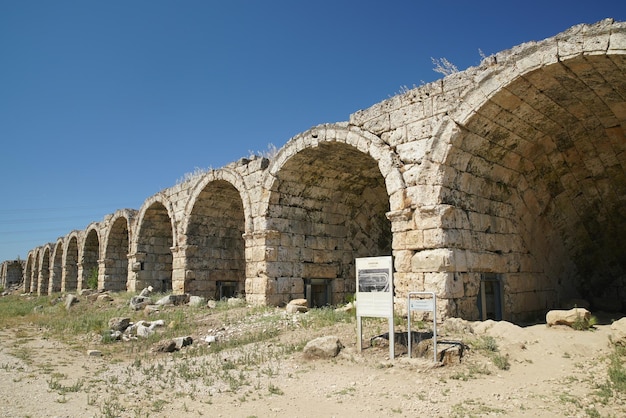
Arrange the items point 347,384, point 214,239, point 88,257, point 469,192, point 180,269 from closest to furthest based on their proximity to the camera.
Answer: point 347,384 → point 469,192 → point 180,269 → point 214,239 → point 88,257

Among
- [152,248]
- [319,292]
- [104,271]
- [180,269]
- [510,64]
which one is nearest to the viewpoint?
[510,64]

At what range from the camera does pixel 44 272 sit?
30766 mm

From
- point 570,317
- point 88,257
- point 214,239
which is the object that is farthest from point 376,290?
point 88,257

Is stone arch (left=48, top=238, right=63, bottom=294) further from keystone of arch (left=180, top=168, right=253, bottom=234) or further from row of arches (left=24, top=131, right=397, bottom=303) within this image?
keystone of arch (left=180, top=168, right=253, bottom=234)

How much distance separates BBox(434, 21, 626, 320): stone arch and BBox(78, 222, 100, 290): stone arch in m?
19.7

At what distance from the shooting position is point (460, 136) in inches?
290

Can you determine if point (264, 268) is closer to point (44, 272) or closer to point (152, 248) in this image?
point (152, 248)

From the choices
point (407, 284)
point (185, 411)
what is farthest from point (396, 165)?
point (185, 411)

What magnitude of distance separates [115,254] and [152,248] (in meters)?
4.12

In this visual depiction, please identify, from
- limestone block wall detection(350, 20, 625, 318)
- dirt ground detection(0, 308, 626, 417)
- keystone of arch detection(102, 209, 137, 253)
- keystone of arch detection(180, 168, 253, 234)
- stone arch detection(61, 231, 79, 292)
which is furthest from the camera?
stone arch detection(61, 231, 79, 292)

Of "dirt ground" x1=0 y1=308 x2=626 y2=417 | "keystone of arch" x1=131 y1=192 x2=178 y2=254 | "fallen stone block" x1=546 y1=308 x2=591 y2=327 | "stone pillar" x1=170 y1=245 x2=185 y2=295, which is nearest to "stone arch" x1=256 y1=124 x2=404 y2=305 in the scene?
"stone pillar" x1=170 y1=245 x2=185 y2=295

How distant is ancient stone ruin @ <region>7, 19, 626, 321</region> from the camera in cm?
706

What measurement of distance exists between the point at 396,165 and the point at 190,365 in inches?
177

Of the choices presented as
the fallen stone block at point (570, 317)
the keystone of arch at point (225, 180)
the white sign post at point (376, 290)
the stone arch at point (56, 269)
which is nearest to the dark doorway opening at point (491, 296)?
the fallen stone block at point (570, 317)
